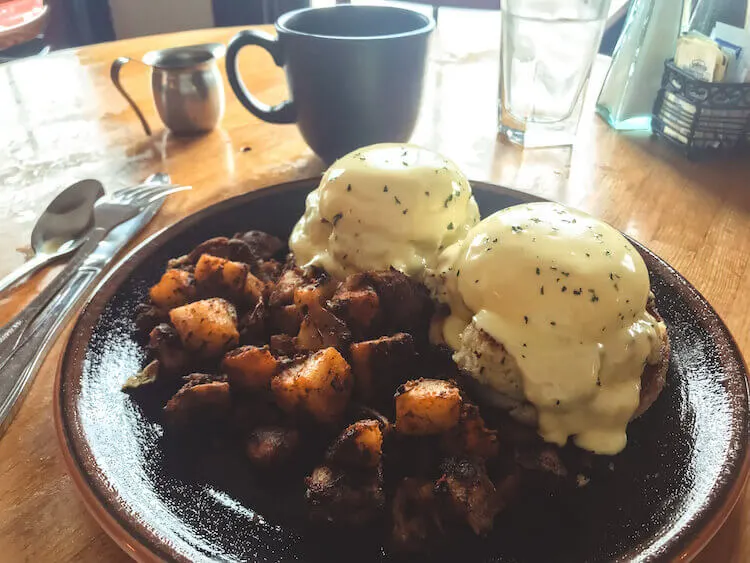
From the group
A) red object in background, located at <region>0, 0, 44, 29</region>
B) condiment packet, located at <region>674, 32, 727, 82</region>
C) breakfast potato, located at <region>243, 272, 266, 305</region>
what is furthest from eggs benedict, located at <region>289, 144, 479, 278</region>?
red object in background, located at <region>0, 0, 44, 29</region>

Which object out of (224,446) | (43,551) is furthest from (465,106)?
(43,551)

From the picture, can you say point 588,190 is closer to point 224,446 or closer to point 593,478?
point 593,478

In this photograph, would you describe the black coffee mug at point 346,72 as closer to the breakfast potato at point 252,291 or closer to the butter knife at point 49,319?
the butter knife at point 49,319

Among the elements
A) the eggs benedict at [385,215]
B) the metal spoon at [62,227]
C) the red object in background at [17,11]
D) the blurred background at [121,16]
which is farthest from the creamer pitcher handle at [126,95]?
the red object in background at [17,11]

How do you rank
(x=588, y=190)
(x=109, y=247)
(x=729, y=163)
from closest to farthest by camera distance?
(x=109, y=247) → (x=588, y=190) → (x=729, y=163)

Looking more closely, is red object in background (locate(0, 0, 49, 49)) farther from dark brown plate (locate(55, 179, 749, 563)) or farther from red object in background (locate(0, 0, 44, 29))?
dark brown plate (locate(55, 179, 749, 563))

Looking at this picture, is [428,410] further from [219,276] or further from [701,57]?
[701,57]
